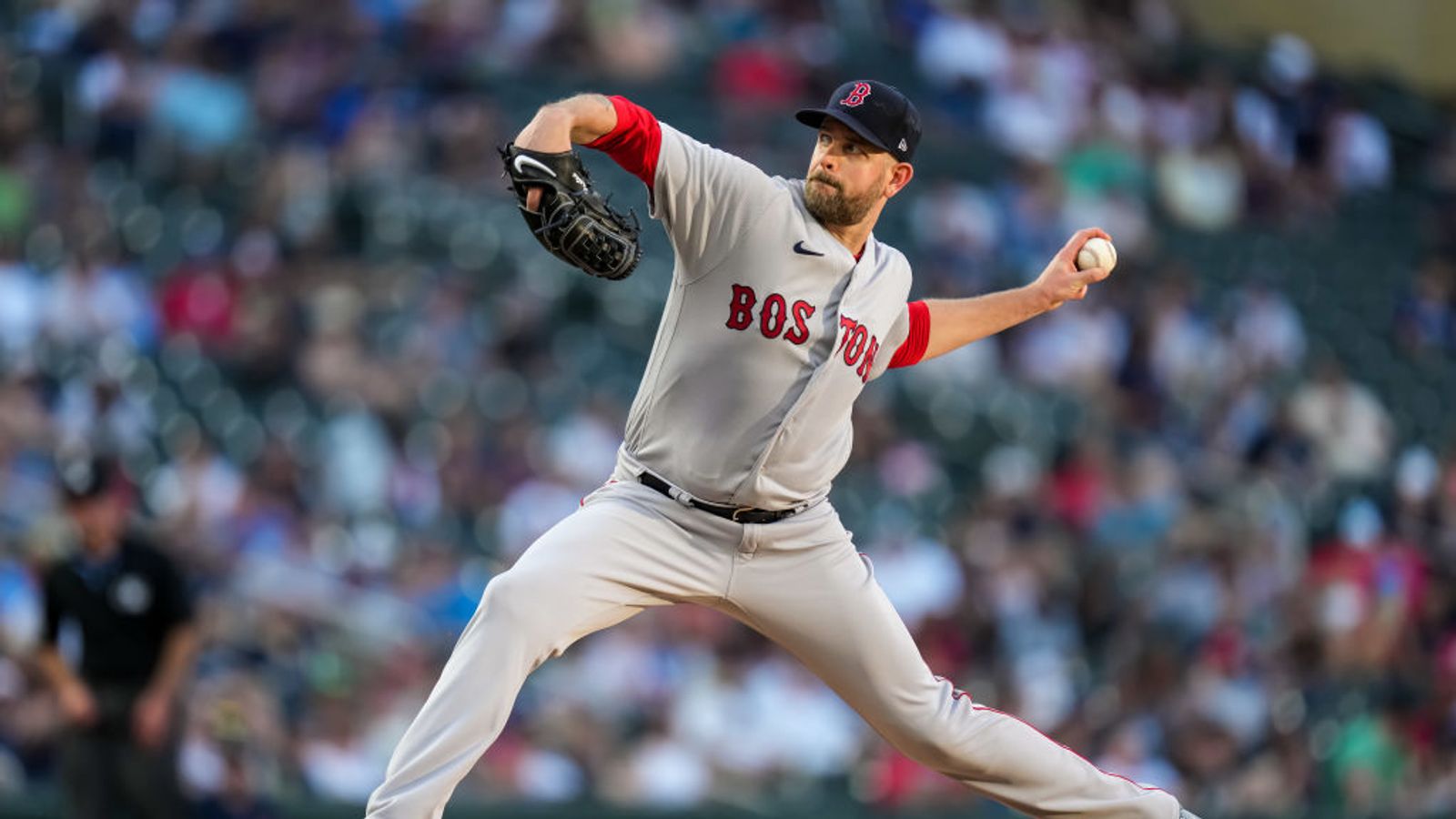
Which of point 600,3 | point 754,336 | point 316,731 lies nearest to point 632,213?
point 754,336

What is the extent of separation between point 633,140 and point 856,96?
0.62 metres

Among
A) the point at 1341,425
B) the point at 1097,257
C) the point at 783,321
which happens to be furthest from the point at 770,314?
the point at 1341,425

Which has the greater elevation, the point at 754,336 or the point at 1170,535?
the point at 754,336

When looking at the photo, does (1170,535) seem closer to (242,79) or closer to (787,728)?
(787,728)

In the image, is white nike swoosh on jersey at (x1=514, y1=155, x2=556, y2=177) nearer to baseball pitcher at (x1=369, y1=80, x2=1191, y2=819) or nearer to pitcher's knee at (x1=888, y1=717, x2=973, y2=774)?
baseball pitcher at (x1=369, y1=80, x2=1191, y2=819)

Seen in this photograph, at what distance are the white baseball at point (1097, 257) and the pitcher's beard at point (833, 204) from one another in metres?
0.72

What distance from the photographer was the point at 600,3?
44.3ft

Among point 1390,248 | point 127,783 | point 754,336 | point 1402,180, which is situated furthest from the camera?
point 1402,180

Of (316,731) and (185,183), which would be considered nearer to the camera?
(316,731)

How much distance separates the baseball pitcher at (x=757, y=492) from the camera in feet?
15.4

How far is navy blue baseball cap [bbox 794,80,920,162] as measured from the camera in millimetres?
4910

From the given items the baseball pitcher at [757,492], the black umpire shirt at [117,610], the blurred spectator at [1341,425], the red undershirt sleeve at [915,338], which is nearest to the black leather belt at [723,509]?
the baseball pitcher at [757,492]

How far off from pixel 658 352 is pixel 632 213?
1.72ft

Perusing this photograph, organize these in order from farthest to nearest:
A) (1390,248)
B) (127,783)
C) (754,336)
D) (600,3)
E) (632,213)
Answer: (1390,248) < (600,3) < (127,783) < (754,336) < (632,213)
